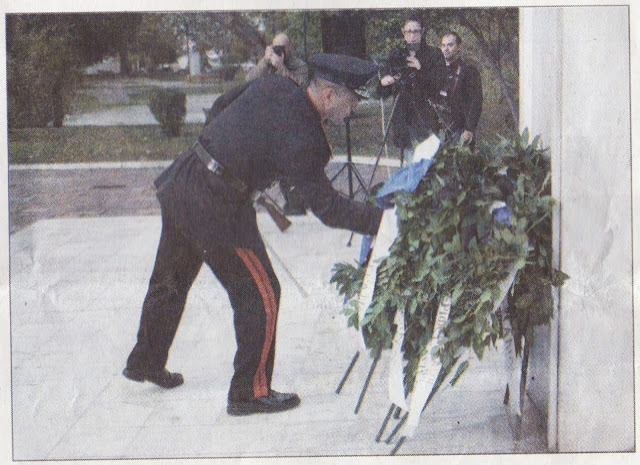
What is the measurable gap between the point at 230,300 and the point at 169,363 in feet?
1.72

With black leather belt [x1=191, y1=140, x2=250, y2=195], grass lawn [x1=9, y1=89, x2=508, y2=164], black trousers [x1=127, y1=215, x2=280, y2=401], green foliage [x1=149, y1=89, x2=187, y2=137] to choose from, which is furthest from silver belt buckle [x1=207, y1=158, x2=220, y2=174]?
green foliage [x1=149, y1=89, x2=187, y2=137]

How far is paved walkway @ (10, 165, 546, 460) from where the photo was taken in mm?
2883

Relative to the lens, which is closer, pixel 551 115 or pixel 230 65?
pixel 551 115

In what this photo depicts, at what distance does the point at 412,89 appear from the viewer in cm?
344

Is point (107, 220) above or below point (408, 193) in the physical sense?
below

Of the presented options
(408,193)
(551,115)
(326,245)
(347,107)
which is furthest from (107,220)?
(551,115)

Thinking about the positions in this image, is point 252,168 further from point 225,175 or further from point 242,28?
point 242,28

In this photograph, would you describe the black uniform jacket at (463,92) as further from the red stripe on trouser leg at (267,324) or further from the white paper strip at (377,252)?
the red stripe on trouser leg at (267,324)

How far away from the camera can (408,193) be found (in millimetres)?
2523

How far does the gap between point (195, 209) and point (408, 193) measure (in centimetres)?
74

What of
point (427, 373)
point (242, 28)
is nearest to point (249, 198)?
point (242, 28)

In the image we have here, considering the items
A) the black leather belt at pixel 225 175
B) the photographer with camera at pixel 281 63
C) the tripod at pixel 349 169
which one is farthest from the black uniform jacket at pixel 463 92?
the black leather belt at pixel 225 175

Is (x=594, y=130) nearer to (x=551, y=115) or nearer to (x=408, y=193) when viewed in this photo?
(x=551, y=115)

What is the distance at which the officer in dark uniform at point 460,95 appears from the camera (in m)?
3.32
